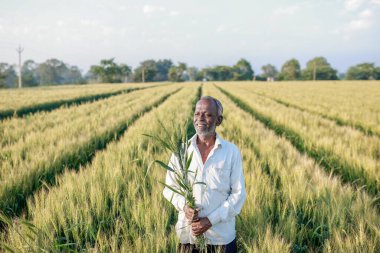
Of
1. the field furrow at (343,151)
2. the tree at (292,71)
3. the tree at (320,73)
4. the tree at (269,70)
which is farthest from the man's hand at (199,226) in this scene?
the tree at (269,70)

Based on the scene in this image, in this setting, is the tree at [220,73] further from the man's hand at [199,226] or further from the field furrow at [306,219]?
the man's hand at [199,226]

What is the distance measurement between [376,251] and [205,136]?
117 centimetres

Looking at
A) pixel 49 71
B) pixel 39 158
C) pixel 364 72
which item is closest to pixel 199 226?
pixel 39 158

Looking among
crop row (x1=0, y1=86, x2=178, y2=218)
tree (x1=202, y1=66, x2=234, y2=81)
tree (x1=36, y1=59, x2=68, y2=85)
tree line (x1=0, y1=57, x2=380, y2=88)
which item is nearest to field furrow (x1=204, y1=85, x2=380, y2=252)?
crop row (x1=0, y1=86, x2=178, y2=218)

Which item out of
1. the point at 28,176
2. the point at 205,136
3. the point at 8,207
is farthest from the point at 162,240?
the point at 28,176

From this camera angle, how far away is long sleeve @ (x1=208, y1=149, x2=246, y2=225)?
57.4 inches

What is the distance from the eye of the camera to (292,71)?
286 feet

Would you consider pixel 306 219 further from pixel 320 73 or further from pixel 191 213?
pixel 320 73

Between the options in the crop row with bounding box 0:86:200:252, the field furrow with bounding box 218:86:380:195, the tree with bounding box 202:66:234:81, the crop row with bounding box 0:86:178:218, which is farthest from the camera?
the tree with bounding box 202:66:234:81

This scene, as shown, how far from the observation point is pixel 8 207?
228 centimetres

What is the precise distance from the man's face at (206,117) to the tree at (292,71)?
93.0 meters

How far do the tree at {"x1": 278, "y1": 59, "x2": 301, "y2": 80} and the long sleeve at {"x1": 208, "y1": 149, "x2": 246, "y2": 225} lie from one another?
92915 mm

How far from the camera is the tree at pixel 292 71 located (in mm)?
87375

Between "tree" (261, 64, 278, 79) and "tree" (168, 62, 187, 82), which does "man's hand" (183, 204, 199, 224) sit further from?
"tree" (261, 64, 278, 79)
